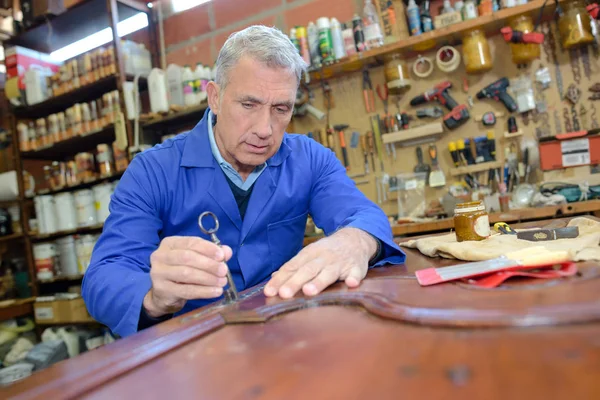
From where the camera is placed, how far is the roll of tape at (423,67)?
2637 mm

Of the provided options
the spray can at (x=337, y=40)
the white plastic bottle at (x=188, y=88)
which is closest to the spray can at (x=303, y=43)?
the spray can at (x=337, y=40)

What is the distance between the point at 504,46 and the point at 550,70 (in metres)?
0.29

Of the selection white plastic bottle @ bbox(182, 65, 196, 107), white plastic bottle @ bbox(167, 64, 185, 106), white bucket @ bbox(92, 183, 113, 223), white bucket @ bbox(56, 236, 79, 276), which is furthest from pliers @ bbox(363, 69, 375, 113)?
white bucket @ bbox(56, 236, 79, 276)

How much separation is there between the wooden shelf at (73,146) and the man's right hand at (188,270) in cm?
273

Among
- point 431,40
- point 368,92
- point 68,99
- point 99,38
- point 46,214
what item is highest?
point 99,38

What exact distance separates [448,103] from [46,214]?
326 cm

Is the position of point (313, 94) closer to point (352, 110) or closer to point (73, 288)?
point (352, 110)

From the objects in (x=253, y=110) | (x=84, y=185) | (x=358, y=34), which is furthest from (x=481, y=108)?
(x=84, y=185)

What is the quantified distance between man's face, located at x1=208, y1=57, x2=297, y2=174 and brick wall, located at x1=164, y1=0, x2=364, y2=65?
1.85 meters

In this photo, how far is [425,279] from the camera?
766 mm

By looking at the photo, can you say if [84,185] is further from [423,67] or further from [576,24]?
[576,24]

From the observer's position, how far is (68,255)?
3.49 meters

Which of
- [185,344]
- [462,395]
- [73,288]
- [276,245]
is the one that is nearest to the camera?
[462,395]

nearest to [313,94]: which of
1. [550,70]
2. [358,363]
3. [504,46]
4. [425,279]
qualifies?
[504,46]
